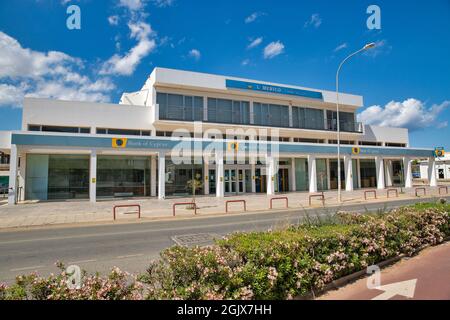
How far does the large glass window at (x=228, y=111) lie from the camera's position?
29141 mm

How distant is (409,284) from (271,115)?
92.0 ft

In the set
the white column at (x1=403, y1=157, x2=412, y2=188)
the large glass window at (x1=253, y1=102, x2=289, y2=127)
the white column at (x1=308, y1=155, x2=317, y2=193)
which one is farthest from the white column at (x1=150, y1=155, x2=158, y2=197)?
the white column at (x1=403, y1=157, x2=412, y2=188)

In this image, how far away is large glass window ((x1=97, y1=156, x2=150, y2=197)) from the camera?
24.6 meters

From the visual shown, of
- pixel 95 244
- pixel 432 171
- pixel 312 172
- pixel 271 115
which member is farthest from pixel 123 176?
pixel 432 171

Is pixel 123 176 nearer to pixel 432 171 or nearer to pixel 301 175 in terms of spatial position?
pixel 301 175

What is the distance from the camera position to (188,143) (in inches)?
913

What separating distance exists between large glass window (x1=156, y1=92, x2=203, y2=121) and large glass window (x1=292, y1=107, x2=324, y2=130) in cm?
1214

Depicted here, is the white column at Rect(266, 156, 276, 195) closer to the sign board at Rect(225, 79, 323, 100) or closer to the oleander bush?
the sign board at Rect(225, 79, 323, 100)

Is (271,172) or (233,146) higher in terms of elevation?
(233,146)

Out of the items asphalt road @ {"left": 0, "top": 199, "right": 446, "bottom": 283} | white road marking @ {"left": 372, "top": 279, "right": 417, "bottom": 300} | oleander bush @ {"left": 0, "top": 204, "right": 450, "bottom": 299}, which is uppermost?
oleander bush @ {"left": 0, "top": 204, "right": 450, "bottom": 299}

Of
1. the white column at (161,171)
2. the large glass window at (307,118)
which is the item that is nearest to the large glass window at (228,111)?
the large glass window at (307,118)
